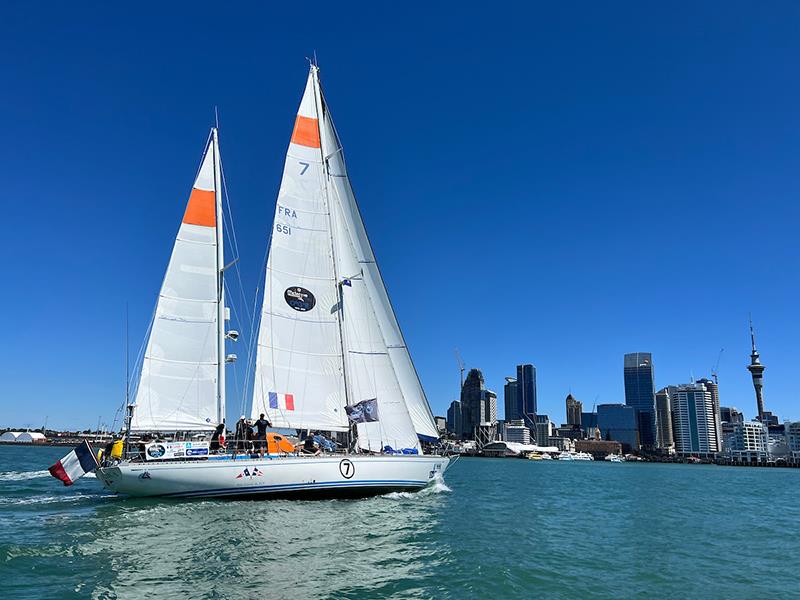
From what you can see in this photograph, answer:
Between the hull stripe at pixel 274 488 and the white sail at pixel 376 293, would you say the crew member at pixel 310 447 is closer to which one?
the hull stripe at pixel 274 488

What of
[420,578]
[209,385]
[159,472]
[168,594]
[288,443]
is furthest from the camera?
[209,385]

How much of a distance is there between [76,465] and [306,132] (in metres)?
18.7

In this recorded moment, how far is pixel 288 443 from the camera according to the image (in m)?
24.7

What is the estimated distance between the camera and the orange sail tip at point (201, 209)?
27859 millimetres

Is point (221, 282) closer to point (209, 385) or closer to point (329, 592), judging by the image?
point (209, 385)

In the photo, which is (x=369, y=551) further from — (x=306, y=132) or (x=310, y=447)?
(x=306, y=132)

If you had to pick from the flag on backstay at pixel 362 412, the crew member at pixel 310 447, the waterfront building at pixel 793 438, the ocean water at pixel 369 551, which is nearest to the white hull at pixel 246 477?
the ocean water at pixel 369 551

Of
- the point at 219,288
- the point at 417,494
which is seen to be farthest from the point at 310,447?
the point at 219,288

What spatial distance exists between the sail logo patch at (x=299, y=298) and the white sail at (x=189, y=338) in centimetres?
343

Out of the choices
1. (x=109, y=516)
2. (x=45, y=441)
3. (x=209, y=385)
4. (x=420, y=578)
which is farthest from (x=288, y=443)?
(x=45, y=441)

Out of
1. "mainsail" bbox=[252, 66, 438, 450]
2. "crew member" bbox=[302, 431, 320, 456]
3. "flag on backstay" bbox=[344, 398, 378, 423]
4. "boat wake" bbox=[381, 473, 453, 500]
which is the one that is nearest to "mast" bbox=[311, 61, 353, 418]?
"mainsail" bbox=[252, 66, 438, 450]

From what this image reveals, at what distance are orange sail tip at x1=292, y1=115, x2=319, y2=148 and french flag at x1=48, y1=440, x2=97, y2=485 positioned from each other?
17.1 meters

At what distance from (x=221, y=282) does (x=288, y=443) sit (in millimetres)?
8592

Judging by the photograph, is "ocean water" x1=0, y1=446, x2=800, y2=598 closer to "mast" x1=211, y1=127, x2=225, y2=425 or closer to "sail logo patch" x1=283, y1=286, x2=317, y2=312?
"mast" x1=211, y1=127, x2=225, y2=425
